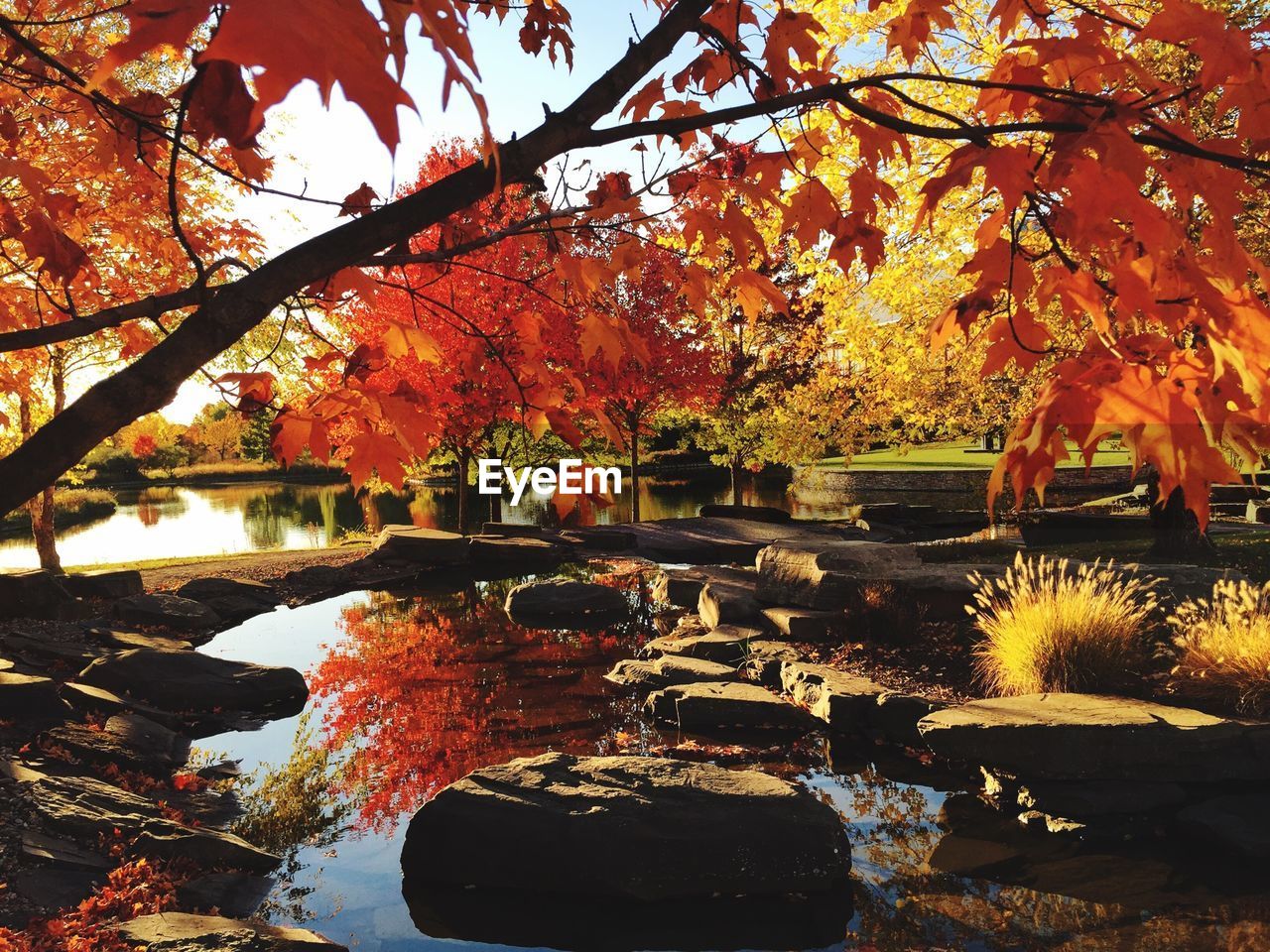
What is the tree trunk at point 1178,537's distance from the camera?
1138cm

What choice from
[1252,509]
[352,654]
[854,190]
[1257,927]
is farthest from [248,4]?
[1252,509]

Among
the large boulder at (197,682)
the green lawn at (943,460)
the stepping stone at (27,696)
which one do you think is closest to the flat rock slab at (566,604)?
the large boulder at (197,682)

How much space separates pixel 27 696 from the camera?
6.41 metres

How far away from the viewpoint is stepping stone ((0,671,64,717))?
6.33m

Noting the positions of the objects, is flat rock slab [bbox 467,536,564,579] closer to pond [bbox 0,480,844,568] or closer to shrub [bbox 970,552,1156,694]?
pond [bbox 0,480,844,568]

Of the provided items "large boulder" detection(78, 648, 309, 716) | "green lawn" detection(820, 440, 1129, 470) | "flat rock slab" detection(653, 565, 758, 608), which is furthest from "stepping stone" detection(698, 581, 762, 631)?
"green lawn" detection(820, 440, 1129, 470)

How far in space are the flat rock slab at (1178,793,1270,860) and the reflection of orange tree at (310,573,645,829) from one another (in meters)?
4.16

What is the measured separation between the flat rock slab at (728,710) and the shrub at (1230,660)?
2.98 meters

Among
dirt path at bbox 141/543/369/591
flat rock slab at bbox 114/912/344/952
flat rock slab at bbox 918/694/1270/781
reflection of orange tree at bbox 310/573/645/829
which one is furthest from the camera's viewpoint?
dirt path at bbox 141/543/369/591

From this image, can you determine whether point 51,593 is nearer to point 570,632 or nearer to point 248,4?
point 570,632

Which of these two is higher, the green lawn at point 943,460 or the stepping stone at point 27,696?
the green lawn at point 943,460

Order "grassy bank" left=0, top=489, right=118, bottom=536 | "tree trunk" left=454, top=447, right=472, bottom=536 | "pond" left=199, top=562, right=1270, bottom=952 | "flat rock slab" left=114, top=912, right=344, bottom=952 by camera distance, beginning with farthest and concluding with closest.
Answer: "grassy bank" left=0, top=489, right=118, bottom=536 → "tree trunk" left=454, top=447, right=472, bottom=536 → "pond" left=199, top=562, right=1270, bottom=952 → "flat rock slab" left=114, top=912, right=344, bottom=952

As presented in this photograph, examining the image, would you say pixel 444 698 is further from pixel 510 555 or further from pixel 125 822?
pixel 510 555

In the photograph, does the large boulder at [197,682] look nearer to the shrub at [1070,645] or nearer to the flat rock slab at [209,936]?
the flat rock slab at [209,936]
